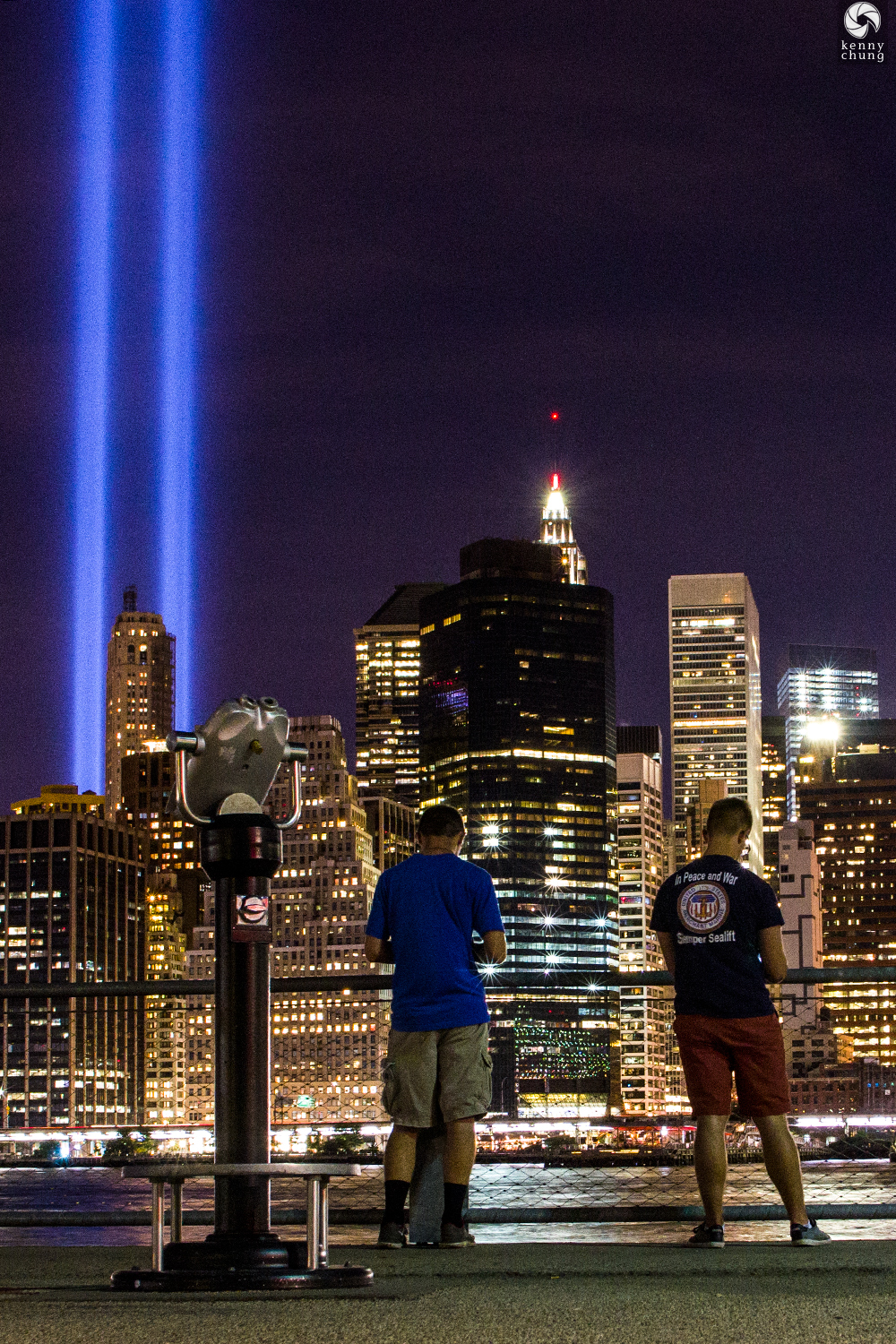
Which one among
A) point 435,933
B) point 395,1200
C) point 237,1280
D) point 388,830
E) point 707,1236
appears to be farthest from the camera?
point 388,830

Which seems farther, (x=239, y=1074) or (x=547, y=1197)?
(x=547, y=1197)

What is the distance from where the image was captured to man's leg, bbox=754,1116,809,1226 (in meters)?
6.61

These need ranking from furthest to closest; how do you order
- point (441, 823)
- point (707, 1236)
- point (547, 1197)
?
1. point (547, 1197)
2. point (441, 823)
3. point (707, 1236)

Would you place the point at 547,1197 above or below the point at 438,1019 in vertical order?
below

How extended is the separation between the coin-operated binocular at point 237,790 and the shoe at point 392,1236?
5.10 ft

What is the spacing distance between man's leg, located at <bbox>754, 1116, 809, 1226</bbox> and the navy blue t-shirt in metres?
0.38

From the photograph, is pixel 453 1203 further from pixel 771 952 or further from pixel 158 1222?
pixel 158 1222

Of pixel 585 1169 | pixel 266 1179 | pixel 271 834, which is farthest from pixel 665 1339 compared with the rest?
pixel 585 1169

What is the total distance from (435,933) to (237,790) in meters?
1.34

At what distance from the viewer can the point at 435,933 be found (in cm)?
688

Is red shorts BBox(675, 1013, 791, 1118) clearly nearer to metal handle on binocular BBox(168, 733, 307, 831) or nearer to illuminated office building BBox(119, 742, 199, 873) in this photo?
metal handle on binocular BBox(168, 733, 307, 831)

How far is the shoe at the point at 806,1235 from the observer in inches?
→ 257

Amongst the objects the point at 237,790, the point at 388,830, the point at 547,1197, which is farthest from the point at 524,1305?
the point at 388,830

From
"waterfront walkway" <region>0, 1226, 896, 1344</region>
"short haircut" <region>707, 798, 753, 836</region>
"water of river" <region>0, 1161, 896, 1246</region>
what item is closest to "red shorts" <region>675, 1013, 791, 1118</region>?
"water of river" <region>0, 1161, 896, 1246</region>
